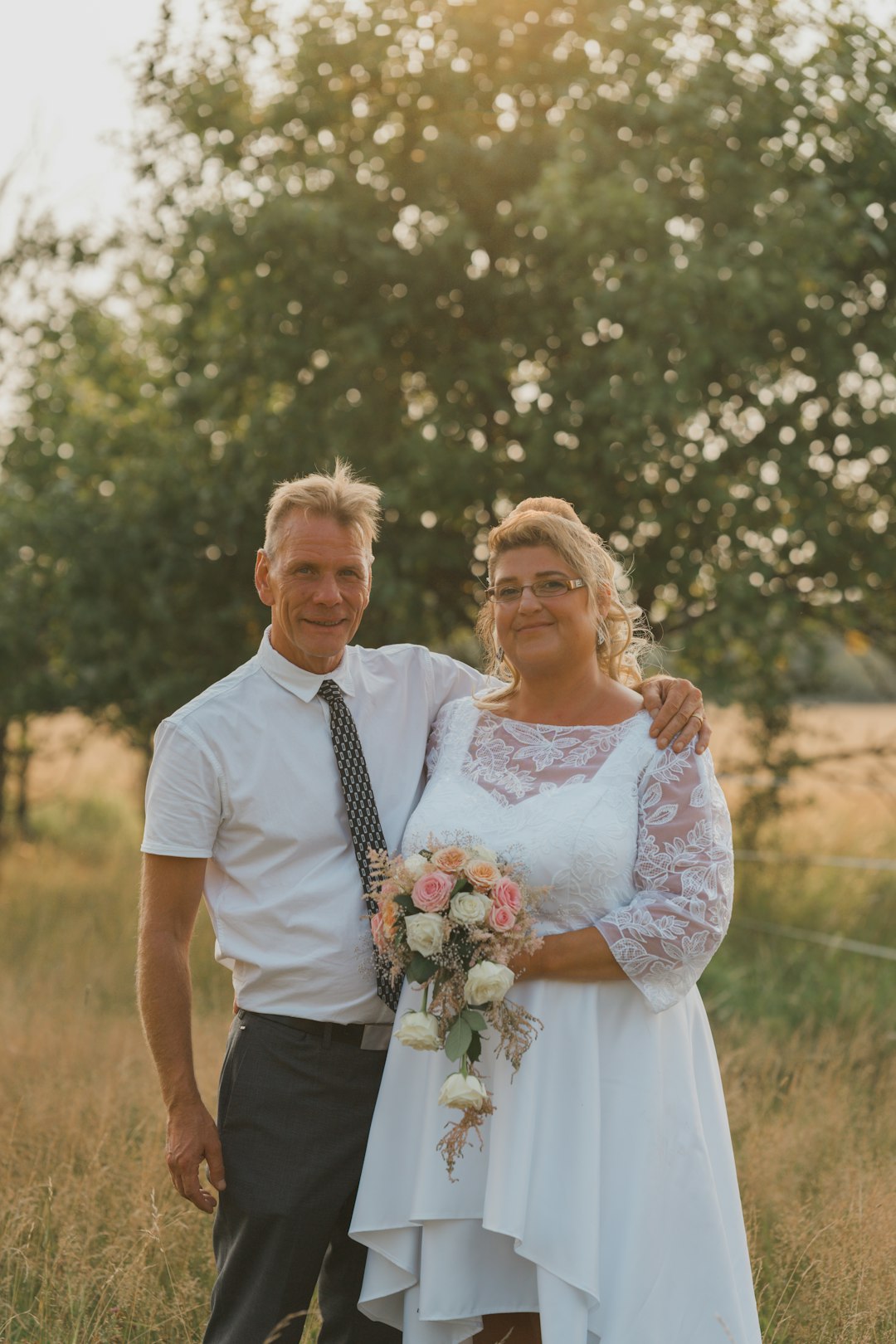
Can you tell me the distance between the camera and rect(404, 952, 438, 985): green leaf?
295cm

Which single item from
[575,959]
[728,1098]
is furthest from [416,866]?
[728,1098]

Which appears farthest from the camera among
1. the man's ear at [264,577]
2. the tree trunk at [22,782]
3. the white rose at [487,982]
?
the tree trunk at [22,782]

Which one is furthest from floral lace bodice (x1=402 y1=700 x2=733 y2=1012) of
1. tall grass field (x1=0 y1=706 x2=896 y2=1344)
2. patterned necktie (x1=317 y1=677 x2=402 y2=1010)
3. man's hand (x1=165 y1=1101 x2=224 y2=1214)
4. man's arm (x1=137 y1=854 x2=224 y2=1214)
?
tall grass field (x1=0 y1=706 x2=896 y2=1344)

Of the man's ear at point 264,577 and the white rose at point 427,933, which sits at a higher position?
the man's ear at point 264,577

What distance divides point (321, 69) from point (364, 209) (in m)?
0.93

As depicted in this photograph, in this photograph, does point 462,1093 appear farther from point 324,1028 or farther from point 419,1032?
point 324,1028

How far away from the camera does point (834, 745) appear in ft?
33.0

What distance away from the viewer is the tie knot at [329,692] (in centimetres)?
350

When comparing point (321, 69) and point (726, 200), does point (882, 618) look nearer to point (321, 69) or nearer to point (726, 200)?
point (726, 200)

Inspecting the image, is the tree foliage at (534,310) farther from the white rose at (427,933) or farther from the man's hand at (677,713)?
the white rose at (427,933)

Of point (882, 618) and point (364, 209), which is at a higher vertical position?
point (364, 209)

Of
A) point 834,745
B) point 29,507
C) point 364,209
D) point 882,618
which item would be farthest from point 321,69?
point 834,745

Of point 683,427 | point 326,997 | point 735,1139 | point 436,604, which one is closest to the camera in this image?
point 326,997

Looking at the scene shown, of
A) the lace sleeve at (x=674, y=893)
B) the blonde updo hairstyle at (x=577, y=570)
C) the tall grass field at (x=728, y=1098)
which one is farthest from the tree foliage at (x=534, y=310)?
the lace sleeve at (x=674, y=893)
